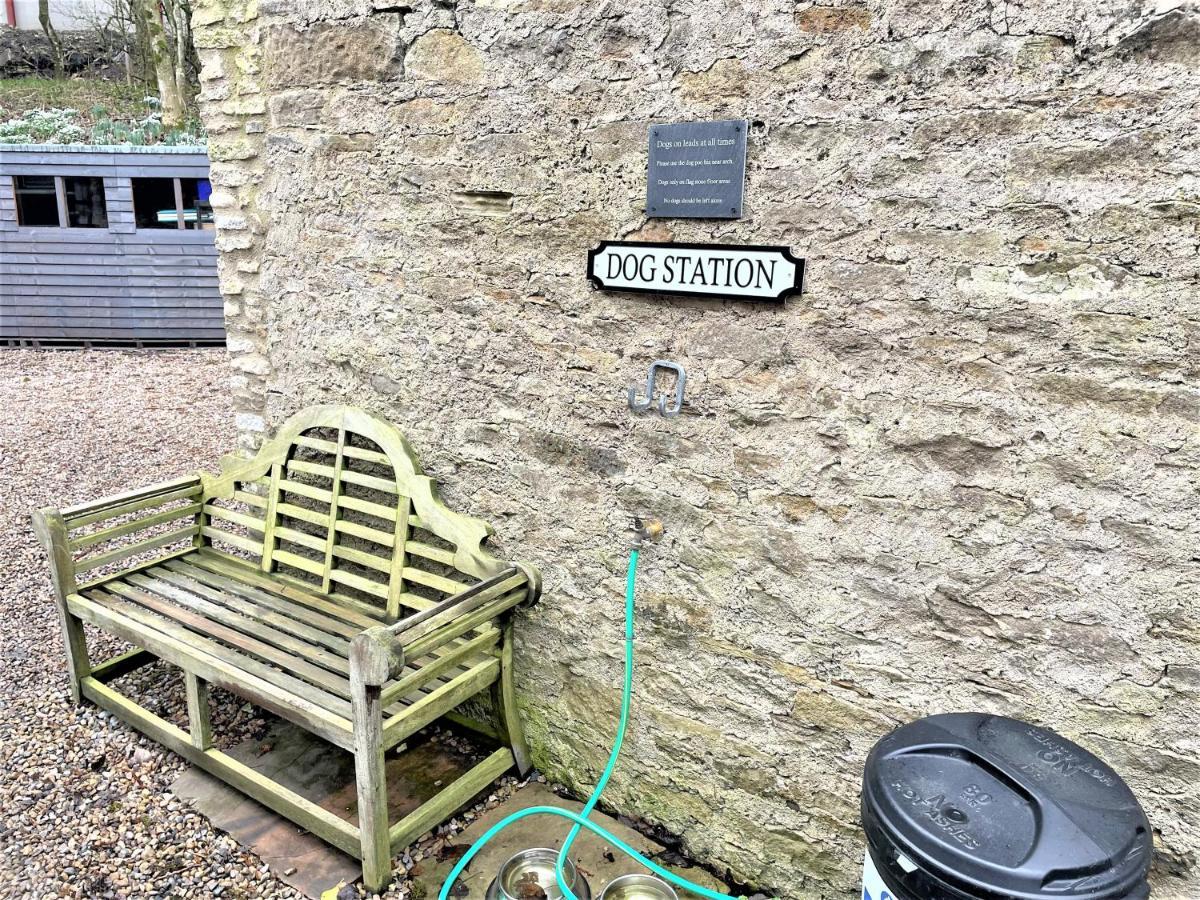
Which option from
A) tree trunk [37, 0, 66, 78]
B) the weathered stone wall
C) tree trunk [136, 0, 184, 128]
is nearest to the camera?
the weathered stone wall

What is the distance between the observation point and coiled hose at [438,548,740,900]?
2.49 meters

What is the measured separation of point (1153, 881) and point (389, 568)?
2436mm

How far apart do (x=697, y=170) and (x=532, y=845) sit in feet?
7.02

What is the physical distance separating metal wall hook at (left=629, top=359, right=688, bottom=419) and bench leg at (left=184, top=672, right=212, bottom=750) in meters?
1.79

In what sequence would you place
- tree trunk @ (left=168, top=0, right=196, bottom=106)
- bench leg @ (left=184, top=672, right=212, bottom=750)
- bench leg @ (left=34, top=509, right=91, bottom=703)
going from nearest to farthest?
bench leg @ (left=184, top=672, right=212, bottom=750), bench leg @ (left=34, top=509, right=91, bottom=703), tree trunk @ (left=168, top=0, right=196, bottom=106)

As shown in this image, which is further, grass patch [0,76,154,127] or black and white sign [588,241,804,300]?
grass patch [0,76,154,127]

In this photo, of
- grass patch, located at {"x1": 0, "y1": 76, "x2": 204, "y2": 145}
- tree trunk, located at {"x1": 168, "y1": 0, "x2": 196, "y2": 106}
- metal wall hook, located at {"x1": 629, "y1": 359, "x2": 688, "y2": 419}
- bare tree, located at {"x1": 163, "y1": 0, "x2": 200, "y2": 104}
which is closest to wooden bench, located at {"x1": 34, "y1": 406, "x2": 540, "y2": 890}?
metal wall hook, located at {"x1": 629, "y1": 359, "x2": 688, "y2": 419}

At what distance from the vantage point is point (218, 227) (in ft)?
12.0

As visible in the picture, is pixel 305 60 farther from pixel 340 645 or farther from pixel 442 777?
A: pixel 442 777

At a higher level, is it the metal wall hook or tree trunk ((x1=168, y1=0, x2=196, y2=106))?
tree trunk ((x1=168, y1=0, x2=196, y2=106))

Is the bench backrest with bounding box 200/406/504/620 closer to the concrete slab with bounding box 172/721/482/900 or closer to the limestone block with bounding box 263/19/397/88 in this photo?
the concrete slab with bounding box 172/721/482/900

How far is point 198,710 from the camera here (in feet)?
9.49

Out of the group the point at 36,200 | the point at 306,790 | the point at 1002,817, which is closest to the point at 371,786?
the point at 306,790

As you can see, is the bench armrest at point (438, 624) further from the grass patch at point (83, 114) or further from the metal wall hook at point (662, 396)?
the grass patch at point (83, 114)
